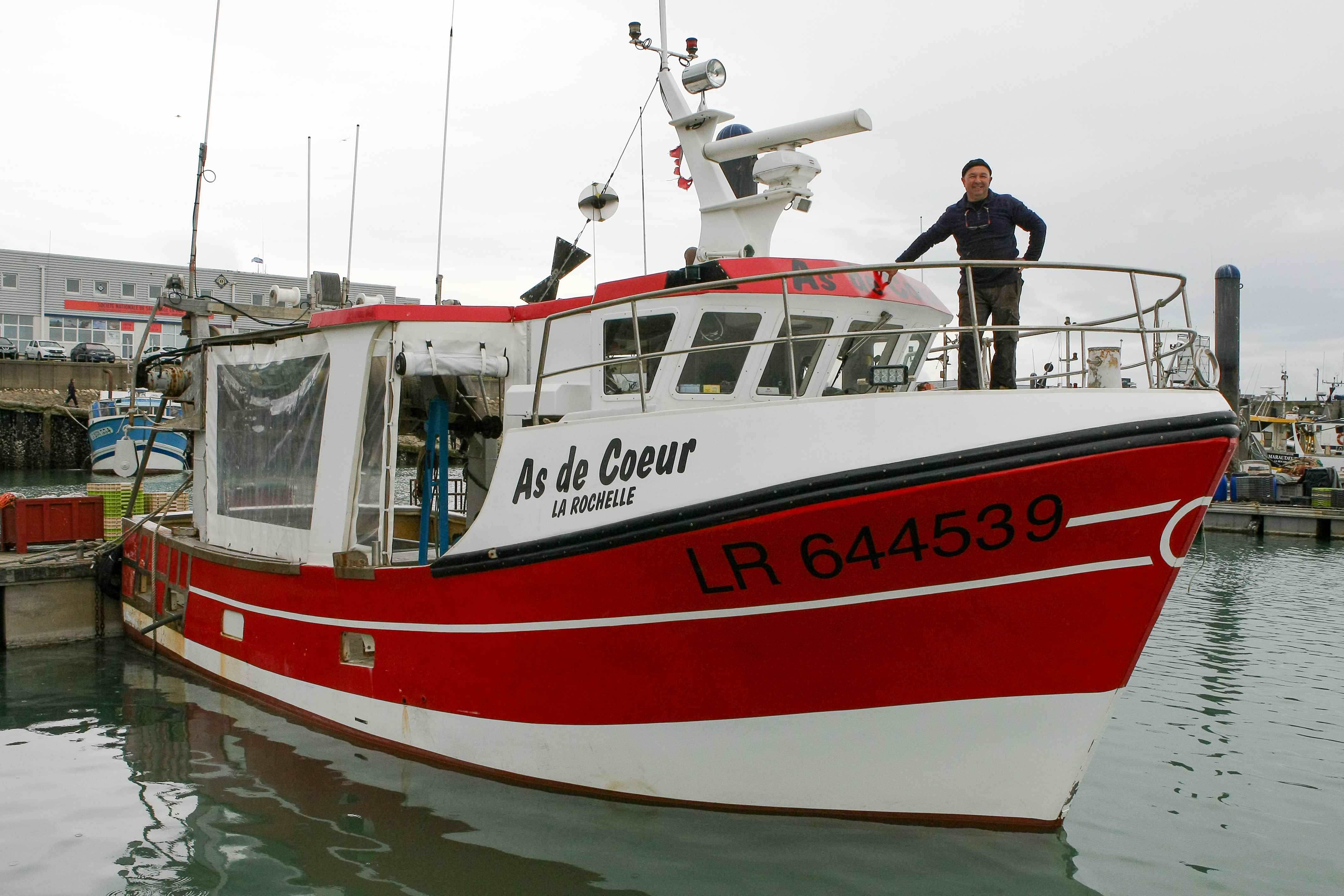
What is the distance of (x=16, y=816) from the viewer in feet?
18.7

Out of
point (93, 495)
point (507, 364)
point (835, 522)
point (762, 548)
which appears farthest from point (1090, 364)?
point (93, 495)

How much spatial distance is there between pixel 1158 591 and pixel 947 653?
0.99 metres

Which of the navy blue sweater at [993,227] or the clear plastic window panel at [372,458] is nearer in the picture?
the navy blue sweater at [993,227]

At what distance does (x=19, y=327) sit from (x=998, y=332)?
6059 cm

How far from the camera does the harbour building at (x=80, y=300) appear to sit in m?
52.2

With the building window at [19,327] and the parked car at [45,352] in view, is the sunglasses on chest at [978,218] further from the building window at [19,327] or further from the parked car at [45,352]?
the building window at [19,327]

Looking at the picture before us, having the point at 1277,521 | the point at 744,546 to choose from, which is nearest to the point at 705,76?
the point at 744,546

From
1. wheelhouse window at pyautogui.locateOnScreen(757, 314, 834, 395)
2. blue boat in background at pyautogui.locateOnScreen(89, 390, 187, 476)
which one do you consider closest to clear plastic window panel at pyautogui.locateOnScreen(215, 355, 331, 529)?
wheelhouse window at pyautogui.locateOnScreen(757, 314, 834, 395)

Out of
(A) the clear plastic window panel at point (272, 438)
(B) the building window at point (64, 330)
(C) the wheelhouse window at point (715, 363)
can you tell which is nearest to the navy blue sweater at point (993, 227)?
(C) the wheelhouse window at point (715, 363)

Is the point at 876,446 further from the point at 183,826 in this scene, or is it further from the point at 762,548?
the point at 183,826

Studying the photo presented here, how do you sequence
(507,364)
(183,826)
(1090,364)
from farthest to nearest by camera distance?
(507,364) → (183,826) → (1090,364)

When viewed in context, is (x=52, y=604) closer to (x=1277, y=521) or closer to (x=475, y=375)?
(x=475, y=375)

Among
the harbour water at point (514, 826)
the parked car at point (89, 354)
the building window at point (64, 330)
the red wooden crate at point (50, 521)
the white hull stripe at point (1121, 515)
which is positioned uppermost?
the building window at point (64, 330)

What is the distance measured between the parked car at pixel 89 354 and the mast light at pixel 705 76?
4565cm
